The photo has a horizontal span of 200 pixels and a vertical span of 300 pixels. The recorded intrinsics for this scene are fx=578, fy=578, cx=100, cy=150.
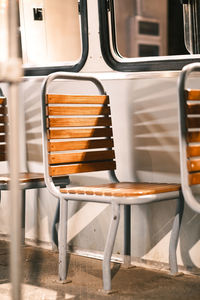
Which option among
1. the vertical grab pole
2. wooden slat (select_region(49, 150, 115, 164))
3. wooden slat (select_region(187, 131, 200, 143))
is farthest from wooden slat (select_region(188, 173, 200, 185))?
the vertical grab pole

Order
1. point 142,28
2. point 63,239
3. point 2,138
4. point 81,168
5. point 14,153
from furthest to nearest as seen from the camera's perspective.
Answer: point 142,28
point 2,138
point 81,168
point 63,239
point 14,153

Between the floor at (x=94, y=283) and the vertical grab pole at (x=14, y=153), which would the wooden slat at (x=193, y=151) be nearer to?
the floor at (x=94, y=283)

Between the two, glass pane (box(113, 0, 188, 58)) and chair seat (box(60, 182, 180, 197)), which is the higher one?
glass pane (box(113, 0, 188, 58))

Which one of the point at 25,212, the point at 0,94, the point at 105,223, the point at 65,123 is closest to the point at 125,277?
the point at 105,223

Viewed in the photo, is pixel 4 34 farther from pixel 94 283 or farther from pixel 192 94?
pixel 94 283

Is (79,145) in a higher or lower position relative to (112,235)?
higher

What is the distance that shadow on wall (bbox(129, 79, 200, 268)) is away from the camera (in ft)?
10.9

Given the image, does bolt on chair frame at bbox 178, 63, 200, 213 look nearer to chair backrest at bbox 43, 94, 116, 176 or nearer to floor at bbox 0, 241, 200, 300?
floor at bbox 0, 241, 200, 300

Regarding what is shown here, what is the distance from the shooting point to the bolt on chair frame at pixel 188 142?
2709mm

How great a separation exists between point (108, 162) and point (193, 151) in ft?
2.88

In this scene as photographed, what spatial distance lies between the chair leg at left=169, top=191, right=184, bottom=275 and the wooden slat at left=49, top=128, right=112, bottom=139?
68cm

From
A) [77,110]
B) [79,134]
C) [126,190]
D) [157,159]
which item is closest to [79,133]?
[79,134]

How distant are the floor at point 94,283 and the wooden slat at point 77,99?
3.31 feet

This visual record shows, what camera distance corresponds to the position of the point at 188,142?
2.73m
